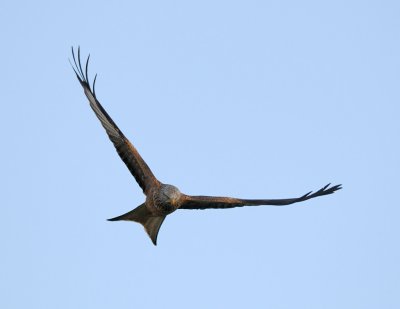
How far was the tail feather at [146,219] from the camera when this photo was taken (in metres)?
28.8

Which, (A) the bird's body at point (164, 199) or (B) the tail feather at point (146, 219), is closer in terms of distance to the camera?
(A) the bird's body at point (164, 199)

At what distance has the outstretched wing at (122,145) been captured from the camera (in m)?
28.3

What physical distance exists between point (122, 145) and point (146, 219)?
4.92ft

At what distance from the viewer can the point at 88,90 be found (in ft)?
93.3

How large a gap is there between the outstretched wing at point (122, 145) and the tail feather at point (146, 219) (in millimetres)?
390

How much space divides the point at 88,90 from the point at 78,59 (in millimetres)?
623

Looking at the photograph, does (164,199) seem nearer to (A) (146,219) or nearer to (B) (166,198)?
(B) (166,198)

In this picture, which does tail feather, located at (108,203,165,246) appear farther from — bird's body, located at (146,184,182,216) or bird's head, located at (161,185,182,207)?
bird's head, located at (161,185,182,207)

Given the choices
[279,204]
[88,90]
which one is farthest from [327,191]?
[88,90]

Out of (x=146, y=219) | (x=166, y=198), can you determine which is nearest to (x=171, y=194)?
(x=166, y=198)

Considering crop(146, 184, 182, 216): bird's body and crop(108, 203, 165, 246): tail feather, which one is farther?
crop(108, 203, 165, 246): tail feather

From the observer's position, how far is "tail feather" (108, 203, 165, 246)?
28.8 meters

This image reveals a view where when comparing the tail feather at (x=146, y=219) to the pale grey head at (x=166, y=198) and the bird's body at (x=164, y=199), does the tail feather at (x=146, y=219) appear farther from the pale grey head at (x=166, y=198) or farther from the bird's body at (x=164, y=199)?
the pale grey head at (x=166, y=198)

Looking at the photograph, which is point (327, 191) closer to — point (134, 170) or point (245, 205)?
point (245, 205)
